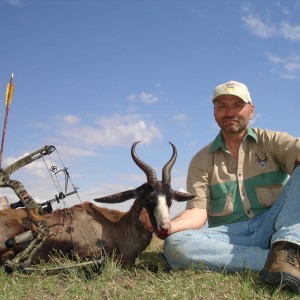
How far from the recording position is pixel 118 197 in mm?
6891

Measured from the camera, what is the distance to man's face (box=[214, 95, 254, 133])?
6164 mm

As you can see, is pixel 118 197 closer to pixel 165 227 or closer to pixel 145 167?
pixel 145 167

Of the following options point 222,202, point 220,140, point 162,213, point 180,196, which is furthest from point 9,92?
point 222,202

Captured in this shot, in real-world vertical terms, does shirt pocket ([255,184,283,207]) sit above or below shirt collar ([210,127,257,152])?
below

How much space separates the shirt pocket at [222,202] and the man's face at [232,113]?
0.86 meters

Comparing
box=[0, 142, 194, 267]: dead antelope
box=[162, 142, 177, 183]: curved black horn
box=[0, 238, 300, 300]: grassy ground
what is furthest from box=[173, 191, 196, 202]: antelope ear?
box=[0, 238, 300, 300]: grassy ground

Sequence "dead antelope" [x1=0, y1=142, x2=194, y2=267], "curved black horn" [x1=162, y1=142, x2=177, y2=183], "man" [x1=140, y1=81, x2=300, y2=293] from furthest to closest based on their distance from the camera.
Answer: "curved black horn" [x1=162, y1=142, x2=177, y2=183], "dead antelope" [x1=0, y1=142, x2=194, y2=267], "man" [x1=140, y1=81, x2=300, y2=293]

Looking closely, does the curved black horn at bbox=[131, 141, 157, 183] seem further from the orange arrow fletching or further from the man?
the orange arrow fletching

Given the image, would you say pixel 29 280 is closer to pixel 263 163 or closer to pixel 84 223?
pixel 84 223

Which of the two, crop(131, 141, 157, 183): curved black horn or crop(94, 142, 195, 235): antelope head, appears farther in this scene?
crop(131, 141, 157, 183): curved black horn

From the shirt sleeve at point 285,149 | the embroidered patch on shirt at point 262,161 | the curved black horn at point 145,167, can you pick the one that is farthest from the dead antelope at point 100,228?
the shirt sleeve at point 285,149

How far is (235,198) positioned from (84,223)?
2576 mm

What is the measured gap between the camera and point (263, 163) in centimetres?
620

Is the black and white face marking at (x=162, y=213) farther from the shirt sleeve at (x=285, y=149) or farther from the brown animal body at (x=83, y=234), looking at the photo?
the shirt sleeve at (x=285, y=149)
